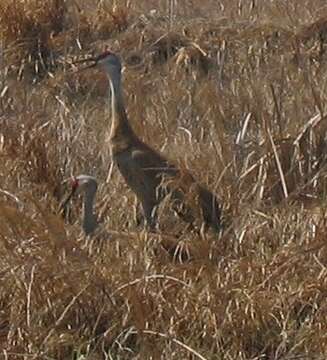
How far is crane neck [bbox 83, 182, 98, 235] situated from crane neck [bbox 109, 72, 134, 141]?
573 millimetres

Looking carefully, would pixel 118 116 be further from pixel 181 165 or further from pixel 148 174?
pixel 181 165

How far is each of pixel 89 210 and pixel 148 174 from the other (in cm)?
49

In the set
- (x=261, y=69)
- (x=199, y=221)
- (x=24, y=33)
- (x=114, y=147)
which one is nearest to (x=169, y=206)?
(x=199, y=221)

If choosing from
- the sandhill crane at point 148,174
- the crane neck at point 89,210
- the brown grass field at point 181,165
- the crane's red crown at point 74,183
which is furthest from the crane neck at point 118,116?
the crane neck at point 89,210

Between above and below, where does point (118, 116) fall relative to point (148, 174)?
above

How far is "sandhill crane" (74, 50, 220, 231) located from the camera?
519cm

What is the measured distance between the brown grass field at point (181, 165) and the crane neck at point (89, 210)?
63 millimetres

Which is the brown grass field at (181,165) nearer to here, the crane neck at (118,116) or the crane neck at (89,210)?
the crane neck at (89,210)

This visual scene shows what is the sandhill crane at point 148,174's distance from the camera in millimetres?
5191

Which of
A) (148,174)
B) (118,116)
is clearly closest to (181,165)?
(148,174)

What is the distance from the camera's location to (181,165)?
5.69 m

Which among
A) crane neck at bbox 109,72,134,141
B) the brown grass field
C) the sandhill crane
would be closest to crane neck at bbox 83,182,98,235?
the brown grass field

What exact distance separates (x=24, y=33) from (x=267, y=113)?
297cm

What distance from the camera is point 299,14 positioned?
8.96 metres
